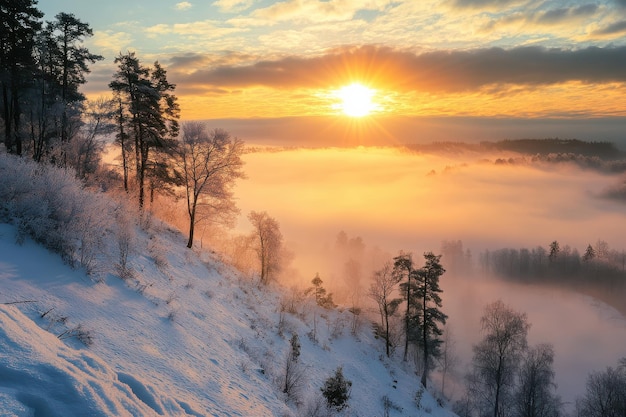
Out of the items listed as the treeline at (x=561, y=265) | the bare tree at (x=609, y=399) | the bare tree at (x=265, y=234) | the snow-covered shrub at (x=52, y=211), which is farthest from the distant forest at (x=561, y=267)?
the snow-covered shrub at (x=52, y=211)

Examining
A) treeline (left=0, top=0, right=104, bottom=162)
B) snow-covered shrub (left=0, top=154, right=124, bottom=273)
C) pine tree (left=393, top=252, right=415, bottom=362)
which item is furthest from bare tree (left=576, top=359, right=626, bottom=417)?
treeline (left=0, top=0, right=104, bottom=162)

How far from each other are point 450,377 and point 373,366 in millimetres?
57244

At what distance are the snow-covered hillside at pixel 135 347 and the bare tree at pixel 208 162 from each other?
1139 centimetres

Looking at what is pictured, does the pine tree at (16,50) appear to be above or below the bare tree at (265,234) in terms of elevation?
above

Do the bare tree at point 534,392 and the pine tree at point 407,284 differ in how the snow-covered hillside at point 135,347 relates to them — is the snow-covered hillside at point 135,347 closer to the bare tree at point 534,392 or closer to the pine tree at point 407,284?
the pine tree at point 407,284

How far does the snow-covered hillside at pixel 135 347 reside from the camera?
422cm

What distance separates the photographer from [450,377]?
75.2 meters

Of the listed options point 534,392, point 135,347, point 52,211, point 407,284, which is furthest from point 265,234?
point 135,347

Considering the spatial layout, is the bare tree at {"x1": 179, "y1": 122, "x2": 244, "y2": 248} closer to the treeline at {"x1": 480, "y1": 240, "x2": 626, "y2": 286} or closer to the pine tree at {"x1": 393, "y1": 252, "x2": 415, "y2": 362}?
the pine tree at {"x1": 393, "y1": 252, "x2": 415, "y2": 362}

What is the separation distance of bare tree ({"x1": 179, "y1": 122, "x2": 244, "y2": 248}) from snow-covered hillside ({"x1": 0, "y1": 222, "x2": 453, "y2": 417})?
11.4 meters

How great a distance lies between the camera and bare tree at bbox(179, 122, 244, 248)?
1148 inches

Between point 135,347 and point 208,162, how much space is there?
76.9ft

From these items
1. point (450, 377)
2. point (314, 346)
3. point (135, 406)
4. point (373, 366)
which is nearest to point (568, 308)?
point (450, 377)

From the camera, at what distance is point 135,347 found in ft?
24.9
